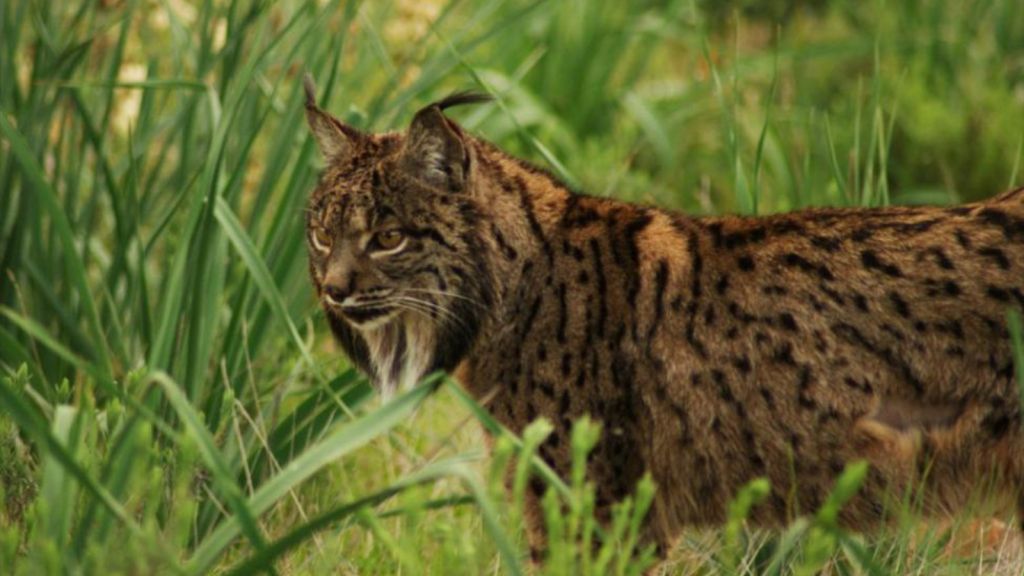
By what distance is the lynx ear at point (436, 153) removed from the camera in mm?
3764

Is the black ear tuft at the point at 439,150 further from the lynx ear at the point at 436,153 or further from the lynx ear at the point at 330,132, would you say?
the lynx ear at the point at 330,132

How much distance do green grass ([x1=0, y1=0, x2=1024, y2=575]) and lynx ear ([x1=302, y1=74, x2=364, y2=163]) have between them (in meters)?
0.16

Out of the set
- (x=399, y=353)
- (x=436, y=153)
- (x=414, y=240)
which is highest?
(x=436, y=153)

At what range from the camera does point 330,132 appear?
13.1 ft

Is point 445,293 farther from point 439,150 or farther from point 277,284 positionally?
point 277,284

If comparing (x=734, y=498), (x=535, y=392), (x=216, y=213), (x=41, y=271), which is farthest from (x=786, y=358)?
(x=41, y=271)

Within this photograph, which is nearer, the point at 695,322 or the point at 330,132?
the point at 695,322

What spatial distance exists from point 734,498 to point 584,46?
4.10 meters

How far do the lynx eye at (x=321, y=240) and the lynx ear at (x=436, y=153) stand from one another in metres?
0.26

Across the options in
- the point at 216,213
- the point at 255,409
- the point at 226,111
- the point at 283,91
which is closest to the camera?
the point at 216,213

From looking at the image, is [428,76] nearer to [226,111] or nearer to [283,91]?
[226,111]

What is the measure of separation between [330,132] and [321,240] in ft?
0.91

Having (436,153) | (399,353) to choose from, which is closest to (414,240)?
(436,153)

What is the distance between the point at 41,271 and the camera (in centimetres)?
446
